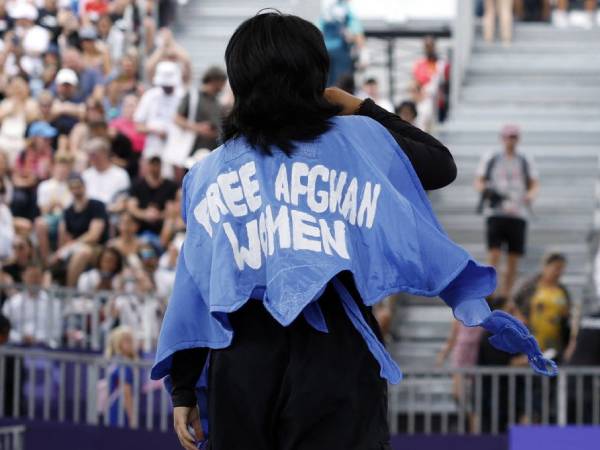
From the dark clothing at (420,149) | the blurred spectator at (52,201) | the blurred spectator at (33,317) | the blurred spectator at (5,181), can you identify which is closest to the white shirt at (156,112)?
the blurred spectator at (52,201)

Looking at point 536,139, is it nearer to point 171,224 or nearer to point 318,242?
point 171,224

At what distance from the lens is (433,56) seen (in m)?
19.9

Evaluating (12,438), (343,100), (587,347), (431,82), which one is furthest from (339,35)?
(343,100)

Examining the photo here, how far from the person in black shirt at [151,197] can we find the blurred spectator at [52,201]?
2.39ft

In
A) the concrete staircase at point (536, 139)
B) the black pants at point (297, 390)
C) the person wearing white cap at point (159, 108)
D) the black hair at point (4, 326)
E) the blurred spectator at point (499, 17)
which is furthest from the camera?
the blurred spectator at point (499, 17)

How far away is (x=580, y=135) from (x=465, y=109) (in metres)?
1.40

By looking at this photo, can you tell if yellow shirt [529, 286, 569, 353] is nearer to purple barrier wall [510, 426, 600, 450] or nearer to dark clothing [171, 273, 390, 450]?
purple barrier wall [510, 426, 600, 450]

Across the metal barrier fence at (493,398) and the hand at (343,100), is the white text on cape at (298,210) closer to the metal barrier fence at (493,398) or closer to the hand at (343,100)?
the hand at (343,100)

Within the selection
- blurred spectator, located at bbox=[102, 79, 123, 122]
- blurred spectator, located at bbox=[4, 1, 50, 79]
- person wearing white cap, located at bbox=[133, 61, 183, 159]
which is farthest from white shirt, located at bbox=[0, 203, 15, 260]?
blurred spectator, located at bbox=[4, 1, 50, 79]

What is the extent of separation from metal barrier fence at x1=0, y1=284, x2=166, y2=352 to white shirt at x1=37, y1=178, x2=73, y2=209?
2341 millimetres

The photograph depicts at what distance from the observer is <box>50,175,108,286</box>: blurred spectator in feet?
49.3

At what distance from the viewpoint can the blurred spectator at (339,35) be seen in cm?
1775

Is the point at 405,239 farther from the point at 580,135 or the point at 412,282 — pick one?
the point at 580,135

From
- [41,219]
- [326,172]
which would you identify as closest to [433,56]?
[41,219]
